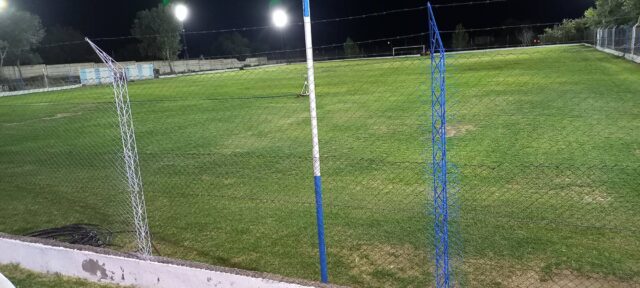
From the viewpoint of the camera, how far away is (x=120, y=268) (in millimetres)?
4672

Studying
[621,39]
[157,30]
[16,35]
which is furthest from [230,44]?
[621,39]

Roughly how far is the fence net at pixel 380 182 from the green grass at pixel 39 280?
107cm

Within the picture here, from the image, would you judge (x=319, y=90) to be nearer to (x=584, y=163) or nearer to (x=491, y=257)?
(x=584, y=163)

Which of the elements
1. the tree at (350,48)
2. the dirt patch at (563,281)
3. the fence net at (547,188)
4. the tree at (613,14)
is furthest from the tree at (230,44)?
the dirt patch at (563,281)

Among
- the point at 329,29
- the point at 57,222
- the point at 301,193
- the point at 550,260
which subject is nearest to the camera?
the point at 550,260

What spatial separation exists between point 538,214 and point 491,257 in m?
1.46

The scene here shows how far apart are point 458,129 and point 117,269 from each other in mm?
8823

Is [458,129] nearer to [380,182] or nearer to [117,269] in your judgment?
[380,182]

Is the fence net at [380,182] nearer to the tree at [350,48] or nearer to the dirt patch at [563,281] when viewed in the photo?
the dirt patch at [563,281]

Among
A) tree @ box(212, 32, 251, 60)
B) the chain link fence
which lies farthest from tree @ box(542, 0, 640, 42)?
tree @ box(212, 32, 251, 60)

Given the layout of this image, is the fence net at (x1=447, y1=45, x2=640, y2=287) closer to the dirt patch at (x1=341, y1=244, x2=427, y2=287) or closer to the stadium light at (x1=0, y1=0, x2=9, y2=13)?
the dirt patch at (x1=341, y1=244, x2=427, y2=287)

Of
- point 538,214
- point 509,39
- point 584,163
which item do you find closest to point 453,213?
point 538,214

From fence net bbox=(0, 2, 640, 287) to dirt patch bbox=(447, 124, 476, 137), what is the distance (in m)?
0.07

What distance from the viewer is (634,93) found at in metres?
14.7
